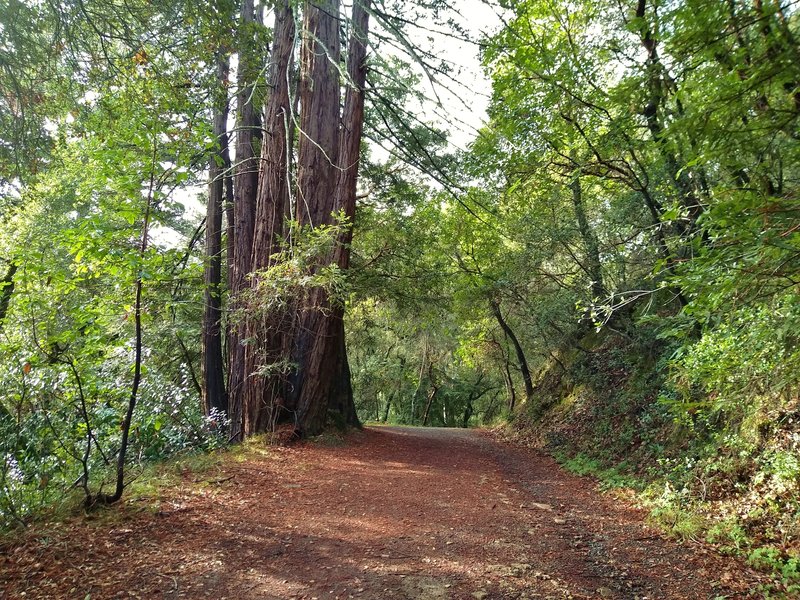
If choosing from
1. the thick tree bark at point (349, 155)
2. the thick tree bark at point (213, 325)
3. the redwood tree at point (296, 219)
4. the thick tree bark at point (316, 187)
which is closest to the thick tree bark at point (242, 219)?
the redwood tree at point (296, 219)

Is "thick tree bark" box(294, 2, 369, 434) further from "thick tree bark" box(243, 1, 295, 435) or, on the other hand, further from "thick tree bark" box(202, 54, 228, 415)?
"thick tree bark" box(202, 54, 228, 415)

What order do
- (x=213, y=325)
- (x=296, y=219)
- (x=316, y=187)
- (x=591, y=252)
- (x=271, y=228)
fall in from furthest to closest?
1. (x=213, y=325)
2. (x=591, y=252)
3. (x=316, y=187)
4. (x=271, y=228)
5. (x=296, y=219)

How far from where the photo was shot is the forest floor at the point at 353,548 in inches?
121

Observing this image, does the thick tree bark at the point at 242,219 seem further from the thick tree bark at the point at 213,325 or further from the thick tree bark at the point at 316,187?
the thick tree bark at the point at 316,187

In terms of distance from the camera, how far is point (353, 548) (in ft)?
12.5

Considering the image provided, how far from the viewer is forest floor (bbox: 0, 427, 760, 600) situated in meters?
3.08

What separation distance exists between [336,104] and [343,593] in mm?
8452

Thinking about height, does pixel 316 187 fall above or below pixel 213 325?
above

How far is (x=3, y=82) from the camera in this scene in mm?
4574

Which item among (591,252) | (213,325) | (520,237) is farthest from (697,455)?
(213,325)

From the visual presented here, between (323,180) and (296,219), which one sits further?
(323,180)

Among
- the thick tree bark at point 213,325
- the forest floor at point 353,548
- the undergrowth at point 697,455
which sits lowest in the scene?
the forest floor at point 353,548

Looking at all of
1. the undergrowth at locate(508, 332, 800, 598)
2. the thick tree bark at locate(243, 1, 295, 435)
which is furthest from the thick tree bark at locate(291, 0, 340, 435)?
the undergrowth at locate(508, 332, 800, 598)

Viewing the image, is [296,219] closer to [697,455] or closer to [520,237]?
[520,237]
